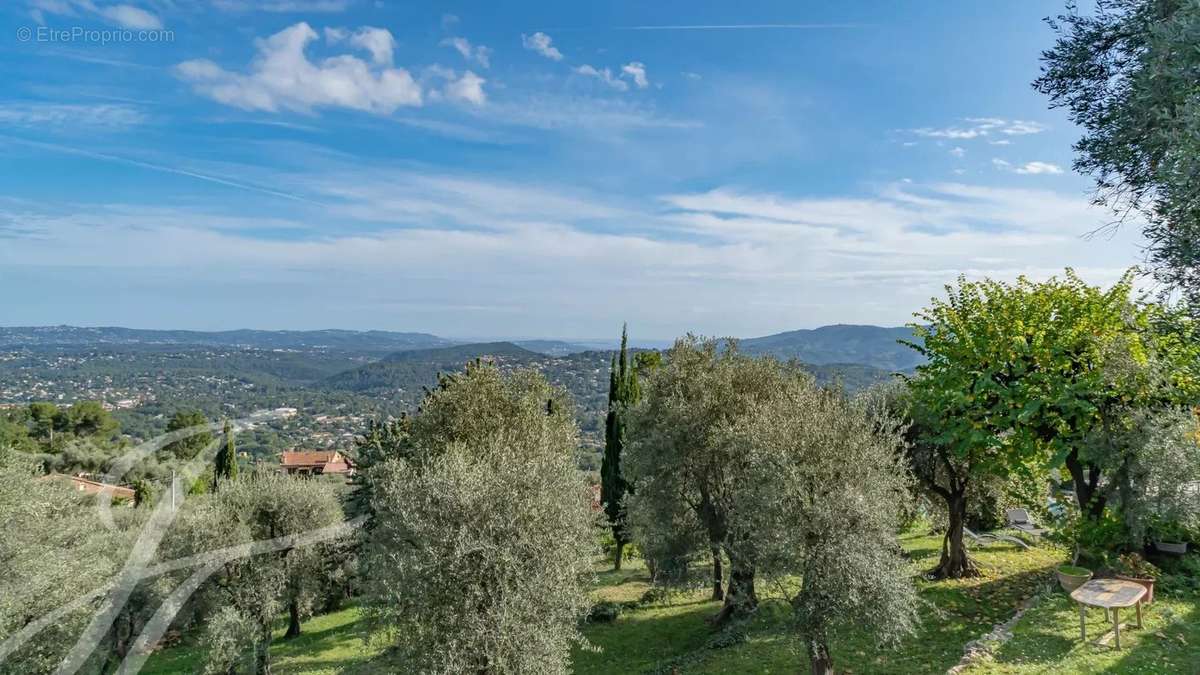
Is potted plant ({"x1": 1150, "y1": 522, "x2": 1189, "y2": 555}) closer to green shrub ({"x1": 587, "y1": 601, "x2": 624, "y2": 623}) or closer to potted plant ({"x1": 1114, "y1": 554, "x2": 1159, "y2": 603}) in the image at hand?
potted plant ({"x1": 1114, "y1": 554, "x2": 1159, "y2": 603})

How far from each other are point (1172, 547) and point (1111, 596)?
659 centimetres

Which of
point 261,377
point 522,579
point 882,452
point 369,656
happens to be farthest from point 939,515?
point 261,377

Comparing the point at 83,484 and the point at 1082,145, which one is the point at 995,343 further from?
the point at 83,484

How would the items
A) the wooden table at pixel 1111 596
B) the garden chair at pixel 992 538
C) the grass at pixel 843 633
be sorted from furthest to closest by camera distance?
1. the garden chair at pixel 992 538
2. the grass at pixel 843 633
3. the wooden table at pixel 1111 596

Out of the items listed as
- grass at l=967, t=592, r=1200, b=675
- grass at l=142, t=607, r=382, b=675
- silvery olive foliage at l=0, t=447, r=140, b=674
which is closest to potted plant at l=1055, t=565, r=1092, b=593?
grass at l=967, t=592, r=1200, b=675

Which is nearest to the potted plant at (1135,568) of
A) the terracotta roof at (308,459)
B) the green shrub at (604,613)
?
the green shrub at (604,613)

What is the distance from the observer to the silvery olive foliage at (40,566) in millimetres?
15141

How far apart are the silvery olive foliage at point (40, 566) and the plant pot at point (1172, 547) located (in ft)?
96.7

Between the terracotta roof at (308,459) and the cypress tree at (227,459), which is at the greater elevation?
the cypress tree at (227,459)

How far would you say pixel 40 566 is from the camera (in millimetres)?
15609

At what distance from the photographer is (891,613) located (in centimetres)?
1115

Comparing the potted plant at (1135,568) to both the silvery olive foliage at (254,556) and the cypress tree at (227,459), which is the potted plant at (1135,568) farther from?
the cypress tree at (227,459)

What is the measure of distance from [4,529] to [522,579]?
14451 millimetres

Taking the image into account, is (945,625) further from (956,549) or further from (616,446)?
(616,446)
